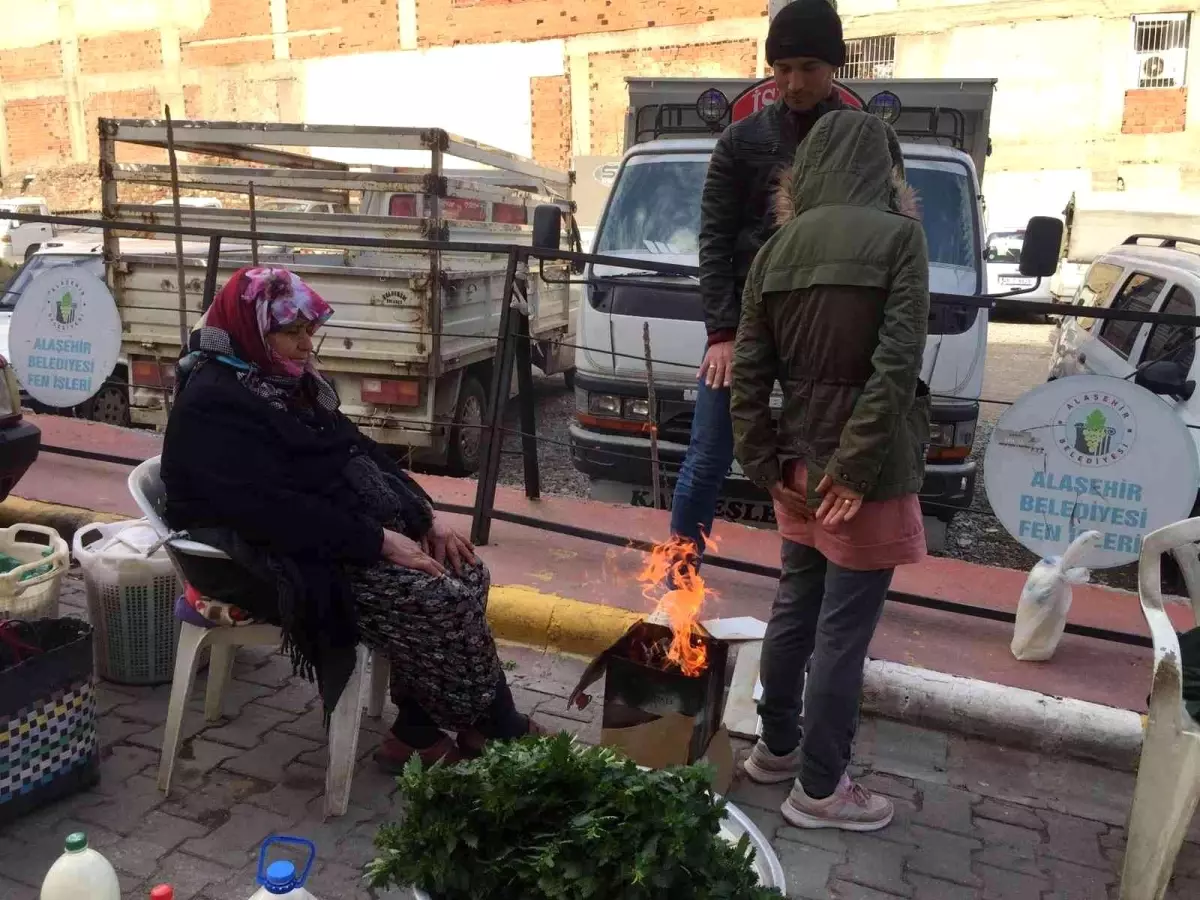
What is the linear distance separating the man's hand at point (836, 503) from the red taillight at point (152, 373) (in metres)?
5.82

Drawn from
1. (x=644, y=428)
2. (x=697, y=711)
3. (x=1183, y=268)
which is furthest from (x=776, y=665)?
(x=1183, y=268)

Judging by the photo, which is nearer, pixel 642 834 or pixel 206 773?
pixel 642 834

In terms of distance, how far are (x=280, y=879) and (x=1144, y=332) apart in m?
6.02

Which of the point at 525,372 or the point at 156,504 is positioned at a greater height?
the point at 525,372

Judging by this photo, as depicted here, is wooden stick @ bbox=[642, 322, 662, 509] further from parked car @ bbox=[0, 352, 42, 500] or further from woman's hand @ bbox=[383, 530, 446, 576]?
parked car @ bbox=[0, 352, 42, 500]

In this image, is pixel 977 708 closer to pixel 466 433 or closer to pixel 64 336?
pixel 466 433

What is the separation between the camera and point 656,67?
76.4ft

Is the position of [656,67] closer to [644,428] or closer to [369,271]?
[369,271]

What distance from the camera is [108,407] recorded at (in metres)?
7.71

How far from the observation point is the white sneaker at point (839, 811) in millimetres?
2830

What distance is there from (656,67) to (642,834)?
23642mm

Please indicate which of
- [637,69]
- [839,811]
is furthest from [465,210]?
[637,69]

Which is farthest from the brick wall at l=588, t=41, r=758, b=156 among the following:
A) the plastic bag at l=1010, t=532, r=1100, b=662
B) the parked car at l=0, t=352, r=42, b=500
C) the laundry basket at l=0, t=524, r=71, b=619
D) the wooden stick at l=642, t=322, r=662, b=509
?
the laundry basket at l=0, t=524, r=71, b=619

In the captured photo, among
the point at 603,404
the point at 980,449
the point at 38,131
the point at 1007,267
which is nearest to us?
the point at 603,404
